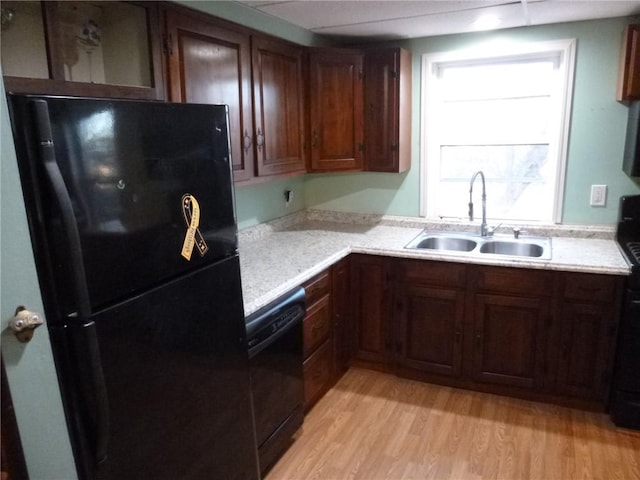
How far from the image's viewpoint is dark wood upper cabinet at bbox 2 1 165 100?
4.81ft

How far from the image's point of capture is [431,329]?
2.84 metres

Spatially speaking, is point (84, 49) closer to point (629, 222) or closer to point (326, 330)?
point (326, 330)

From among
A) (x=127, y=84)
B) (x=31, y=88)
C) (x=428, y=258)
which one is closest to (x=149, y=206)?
(x=31, y=88)

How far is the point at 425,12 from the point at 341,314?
5.75 feet

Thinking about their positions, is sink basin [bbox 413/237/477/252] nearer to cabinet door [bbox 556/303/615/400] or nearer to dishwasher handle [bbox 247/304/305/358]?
cabinet door [bbox 556/303/615/400]

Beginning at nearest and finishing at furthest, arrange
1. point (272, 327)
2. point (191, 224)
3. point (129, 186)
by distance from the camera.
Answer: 1. point (129, 186)
2. point (191, 224)
3. point (272, 327)

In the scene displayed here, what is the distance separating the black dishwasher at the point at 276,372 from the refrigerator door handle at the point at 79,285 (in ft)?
2.48

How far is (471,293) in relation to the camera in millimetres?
2686

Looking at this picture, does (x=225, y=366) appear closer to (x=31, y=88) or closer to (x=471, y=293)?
(x=31, y=88)

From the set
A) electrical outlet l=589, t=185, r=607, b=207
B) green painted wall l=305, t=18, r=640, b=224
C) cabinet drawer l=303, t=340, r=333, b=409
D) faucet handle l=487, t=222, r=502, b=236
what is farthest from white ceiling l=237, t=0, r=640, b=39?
cabinet drawer l=303, t=340, r=333, b=409

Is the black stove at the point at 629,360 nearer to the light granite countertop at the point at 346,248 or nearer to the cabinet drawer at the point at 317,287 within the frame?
the light granite countertop at the point at 346,248

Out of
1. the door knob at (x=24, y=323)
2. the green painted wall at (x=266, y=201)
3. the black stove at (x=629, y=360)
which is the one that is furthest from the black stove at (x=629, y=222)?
the door knob at (x=24, y=323)

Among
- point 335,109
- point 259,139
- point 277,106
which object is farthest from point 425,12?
point 259,139

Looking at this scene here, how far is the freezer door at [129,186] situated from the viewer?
1032 millimetres
